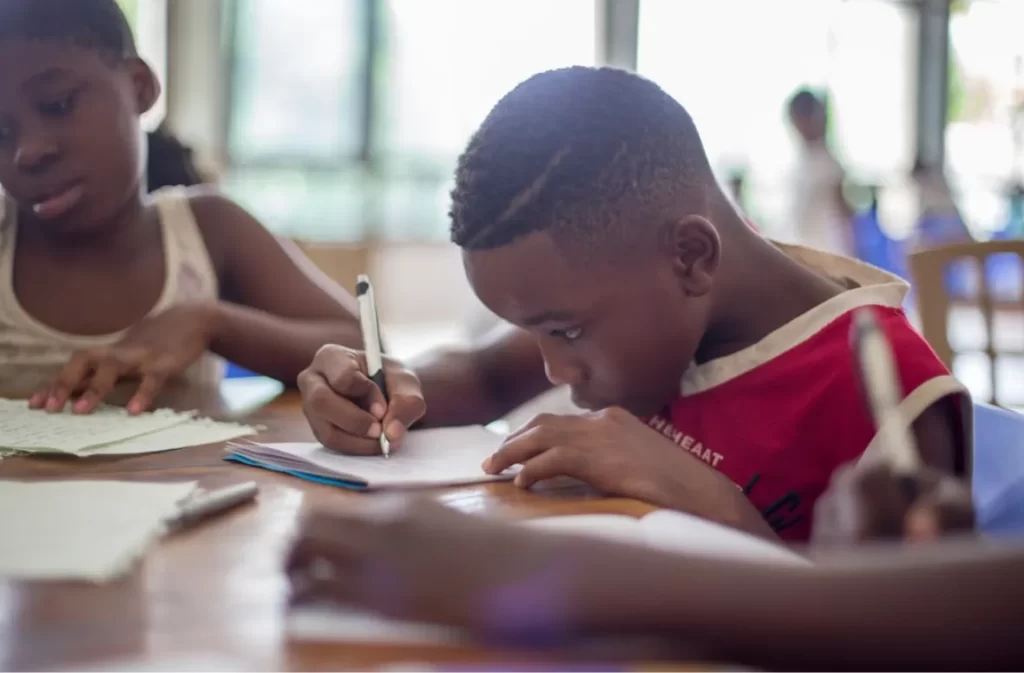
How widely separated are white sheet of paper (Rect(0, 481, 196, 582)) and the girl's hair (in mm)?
1037

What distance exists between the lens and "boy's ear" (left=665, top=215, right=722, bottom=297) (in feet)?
2.66

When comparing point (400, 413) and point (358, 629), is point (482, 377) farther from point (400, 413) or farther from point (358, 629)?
point (358, 629)

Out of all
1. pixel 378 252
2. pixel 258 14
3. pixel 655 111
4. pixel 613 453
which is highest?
pixel 258 14

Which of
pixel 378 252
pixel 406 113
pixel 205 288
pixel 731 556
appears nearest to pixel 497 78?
pixel 406 113

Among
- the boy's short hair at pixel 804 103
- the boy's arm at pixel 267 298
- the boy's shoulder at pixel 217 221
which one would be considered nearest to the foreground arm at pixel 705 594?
the boy's arm at pixel 267 298

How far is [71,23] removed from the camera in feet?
3.50

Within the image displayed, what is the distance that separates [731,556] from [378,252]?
5.33 m

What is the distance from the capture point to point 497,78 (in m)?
5.54

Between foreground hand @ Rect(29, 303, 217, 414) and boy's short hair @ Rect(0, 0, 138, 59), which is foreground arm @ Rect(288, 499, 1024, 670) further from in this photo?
boy's short hair @ Rect(0, 0, 138, 59)

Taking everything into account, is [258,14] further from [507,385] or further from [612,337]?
[612,337]

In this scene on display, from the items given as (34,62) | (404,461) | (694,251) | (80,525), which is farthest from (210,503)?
(34,62)

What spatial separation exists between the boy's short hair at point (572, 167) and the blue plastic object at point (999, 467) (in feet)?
1.08

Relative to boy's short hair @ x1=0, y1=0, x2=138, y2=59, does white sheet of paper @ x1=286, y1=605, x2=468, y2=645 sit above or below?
below

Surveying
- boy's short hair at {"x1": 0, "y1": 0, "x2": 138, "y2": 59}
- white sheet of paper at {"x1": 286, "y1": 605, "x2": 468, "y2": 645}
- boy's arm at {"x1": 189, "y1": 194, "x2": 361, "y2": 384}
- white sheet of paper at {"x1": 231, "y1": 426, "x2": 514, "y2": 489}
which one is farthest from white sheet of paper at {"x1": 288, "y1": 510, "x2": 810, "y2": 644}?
boy's short hair at {"x1": 0, "y1": 0, "x2": 138, "y2": 59}
